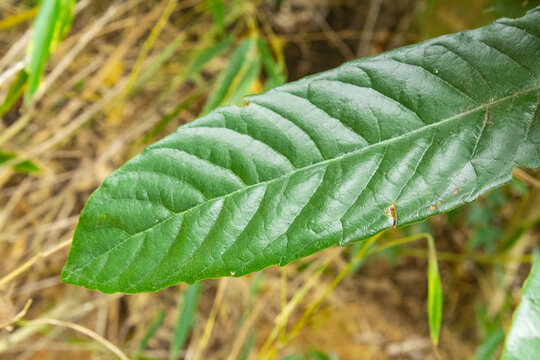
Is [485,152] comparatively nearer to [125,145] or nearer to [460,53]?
[460,53]

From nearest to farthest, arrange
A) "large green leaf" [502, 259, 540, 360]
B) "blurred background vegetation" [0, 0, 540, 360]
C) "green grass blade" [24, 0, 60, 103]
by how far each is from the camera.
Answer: "large green leaf" [502, 259, 540, 360] → "green grass blade" [24, 0, 60, 103] → "blurred background vegetation" [0, 0, 540, 360]

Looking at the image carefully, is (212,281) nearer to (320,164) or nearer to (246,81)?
(246,81)

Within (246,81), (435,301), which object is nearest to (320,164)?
(435,301)

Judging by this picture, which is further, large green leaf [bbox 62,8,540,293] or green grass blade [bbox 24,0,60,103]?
green grass blade [bbox 24,0,60,103]

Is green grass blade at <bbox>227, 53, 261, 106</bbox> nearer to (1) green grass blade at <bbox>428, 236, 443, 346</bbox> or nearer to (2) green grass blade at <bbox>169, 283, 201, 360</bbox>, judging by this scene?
(2) green grass blade at <bbox>169, 283, 201, 360</bbox>

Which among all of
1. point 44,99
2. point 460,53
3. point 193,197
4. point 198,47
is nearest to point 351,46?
point 198,47

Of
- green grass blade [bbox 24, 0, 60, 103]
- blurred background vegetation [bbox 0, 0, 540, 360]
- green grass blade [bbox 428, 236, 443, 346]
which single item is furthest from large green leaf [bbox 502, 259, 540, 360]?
blurred background vegetation [bbox 0, 0, 540, 360]
